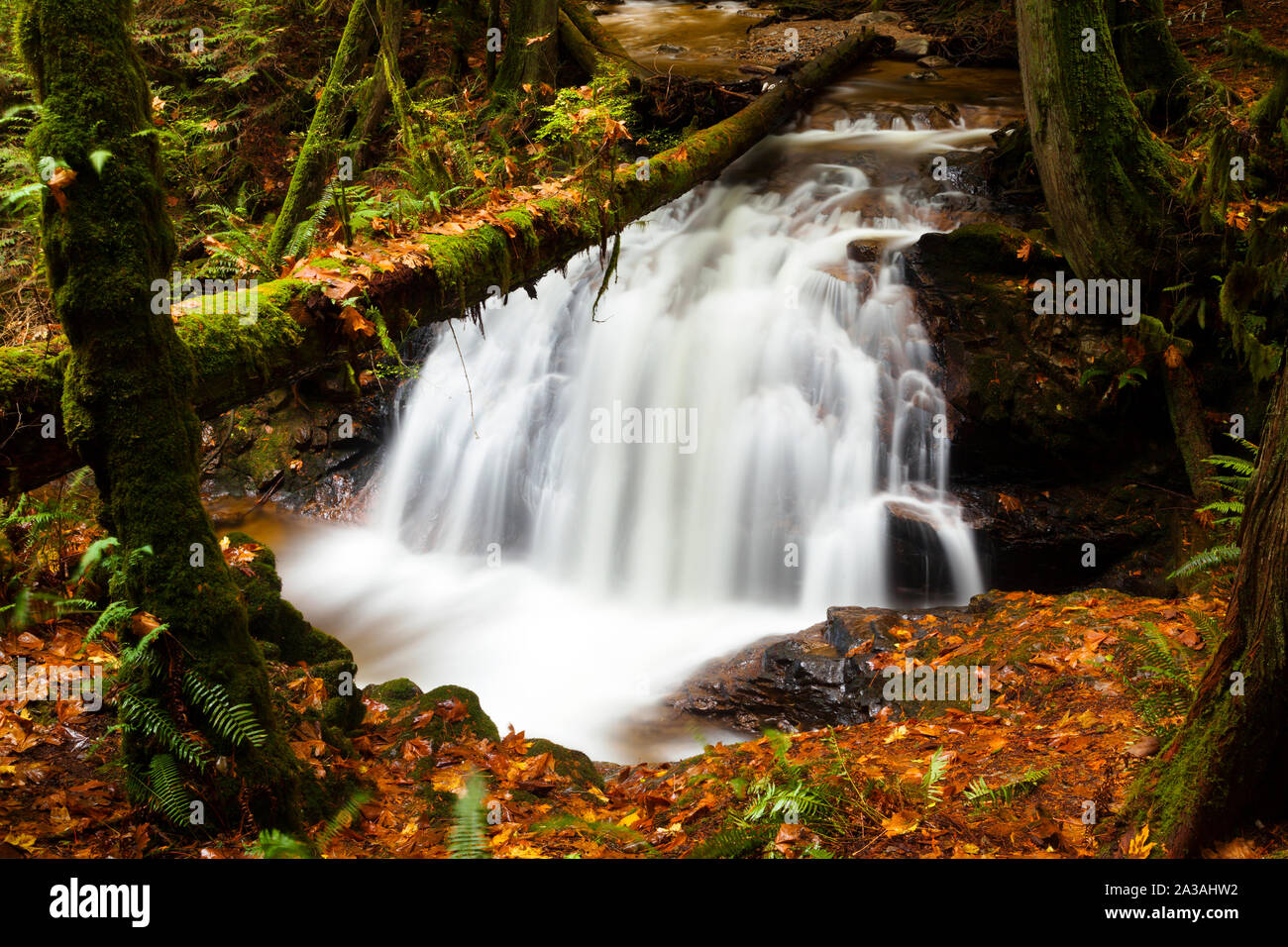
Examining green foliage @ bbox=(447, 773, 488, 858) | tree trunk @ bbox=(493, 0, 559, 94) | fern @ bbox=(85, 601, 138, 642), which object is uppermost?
tree trunk @ bbox=(493, 0, 559, 94)

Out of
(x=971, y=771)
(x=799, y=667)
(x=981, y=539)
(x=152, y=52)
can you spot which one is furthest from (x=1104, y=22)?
(x=152, y=52)

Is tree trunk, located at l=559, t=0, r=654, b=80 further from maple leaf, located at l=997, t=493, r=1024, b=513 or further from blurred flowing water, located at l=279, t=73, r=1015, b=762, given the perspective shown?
maple leaf, located at l=997, t=493, r=1024, b=513

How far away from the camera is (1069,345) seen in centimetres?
862

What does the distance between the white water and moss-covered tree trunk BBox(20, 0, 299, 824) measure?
3.85 m

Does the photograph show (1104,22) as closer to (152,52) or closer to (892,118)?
(892,118)

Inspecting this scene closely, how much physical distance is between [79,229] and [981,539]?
26.0ft

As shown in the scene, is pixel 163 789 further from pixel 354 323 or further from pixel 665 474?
pixel 665 474

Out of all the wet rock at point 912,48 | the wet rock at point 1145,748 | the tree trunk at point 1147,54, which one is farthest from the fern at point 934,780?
the wet rock at point 912,48

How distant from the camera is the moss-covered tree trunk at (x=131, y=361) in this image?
3.12 meters

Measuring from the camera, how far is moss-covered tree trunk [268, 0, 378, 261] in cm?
956

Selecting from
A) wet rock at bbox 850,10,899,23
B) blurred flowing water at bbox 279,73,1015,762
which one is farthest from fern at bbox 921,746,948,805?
wet rock at bbox 850,10,899,23

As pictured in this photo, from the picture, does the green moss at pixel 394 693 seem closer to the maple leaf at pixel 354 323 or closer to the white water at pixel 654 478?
the white water at pixel 654 478

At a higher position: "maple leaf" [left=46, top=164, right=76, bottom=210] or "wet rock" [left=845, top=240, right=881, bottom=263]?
"wet rock" [left=845, top=240, right=881, bottom=263]

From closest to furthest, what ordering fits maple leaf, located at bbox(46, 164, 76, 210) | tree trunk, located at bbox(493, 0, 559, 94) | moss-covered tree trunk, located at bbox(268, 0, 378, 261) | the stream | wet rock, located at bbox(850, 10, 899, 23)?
maple leaf, located at bbox(46, 164, 76, 210), the stream, moss-covered tree trunk, located at bbox(268, 0, 378, 261), tree trunk, located at bbox(493, 0, 559, 94), wet rock, located at bbox(850, 10, 899, 23)
